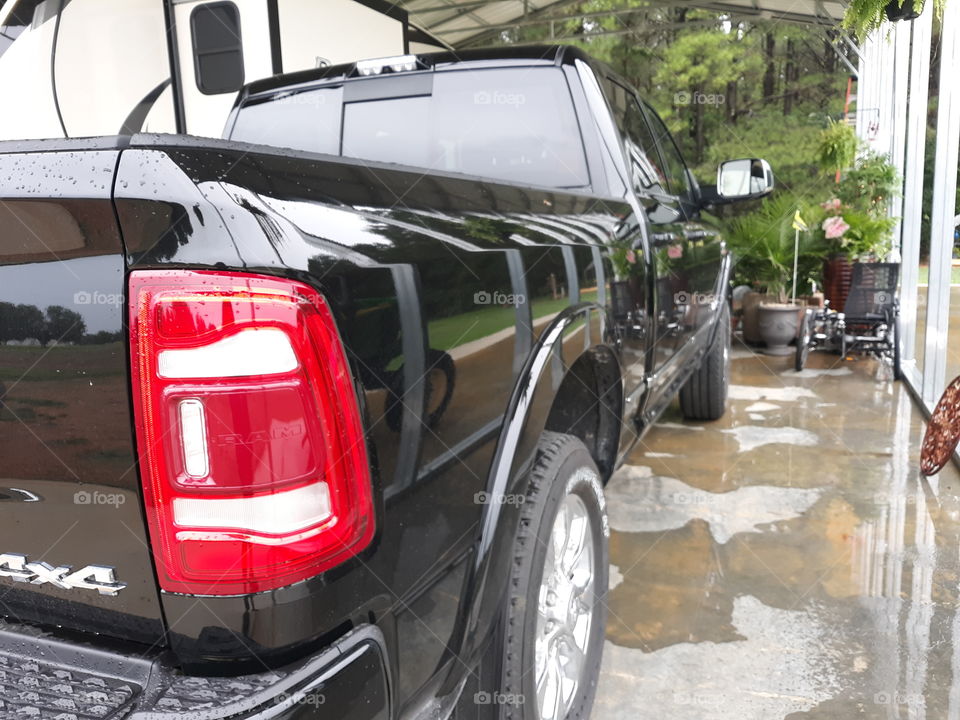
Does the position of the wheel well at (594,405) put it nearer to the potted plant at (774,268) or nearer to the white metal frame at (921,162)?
the white metal frame at (921,162)

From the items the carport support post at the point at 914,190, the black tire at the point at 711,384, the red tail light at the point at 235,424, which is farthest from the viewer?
the carport support post at the point at 914,190

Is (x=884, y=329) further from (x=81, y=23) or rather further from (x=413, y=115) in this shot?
(x=81, y=23)

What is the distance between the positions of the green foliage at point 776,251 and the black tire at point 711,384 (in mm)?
3005

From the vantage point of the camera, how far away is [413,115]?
267 centimetres

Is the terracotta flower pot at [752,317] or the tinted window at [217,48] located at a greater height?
the tinted window at [217,48]

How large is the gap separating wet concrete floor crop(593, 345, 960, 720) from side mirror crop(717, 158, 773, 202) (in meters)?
1.41

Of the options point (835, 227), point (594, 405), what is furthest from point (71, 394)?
point (835, 227)

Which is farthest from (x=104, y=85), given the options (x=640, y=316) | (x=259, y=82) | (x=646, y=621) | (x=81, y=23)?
(x=646, y=621)

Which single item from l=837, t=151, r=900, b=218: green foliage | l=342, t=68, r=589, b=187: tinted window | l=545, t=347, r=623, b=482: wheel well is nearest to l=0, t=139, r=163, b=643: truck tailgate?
l=545, t=347, r=623, b=482: wheel well

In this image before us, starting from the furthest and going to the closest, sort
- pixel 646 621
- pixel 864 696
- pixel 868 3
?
pixel 646 621, pixel 868 3, pixel 864 696

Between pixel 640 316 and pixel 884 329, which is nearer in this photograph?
pixel 640 316

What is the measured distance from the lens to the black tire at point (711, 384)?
15.3ft

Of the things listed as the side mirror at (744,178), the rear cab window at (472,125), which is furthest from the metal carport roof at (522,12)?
the rear cab window at (472,125)

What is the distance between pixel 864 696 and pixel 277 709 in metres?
1.88
